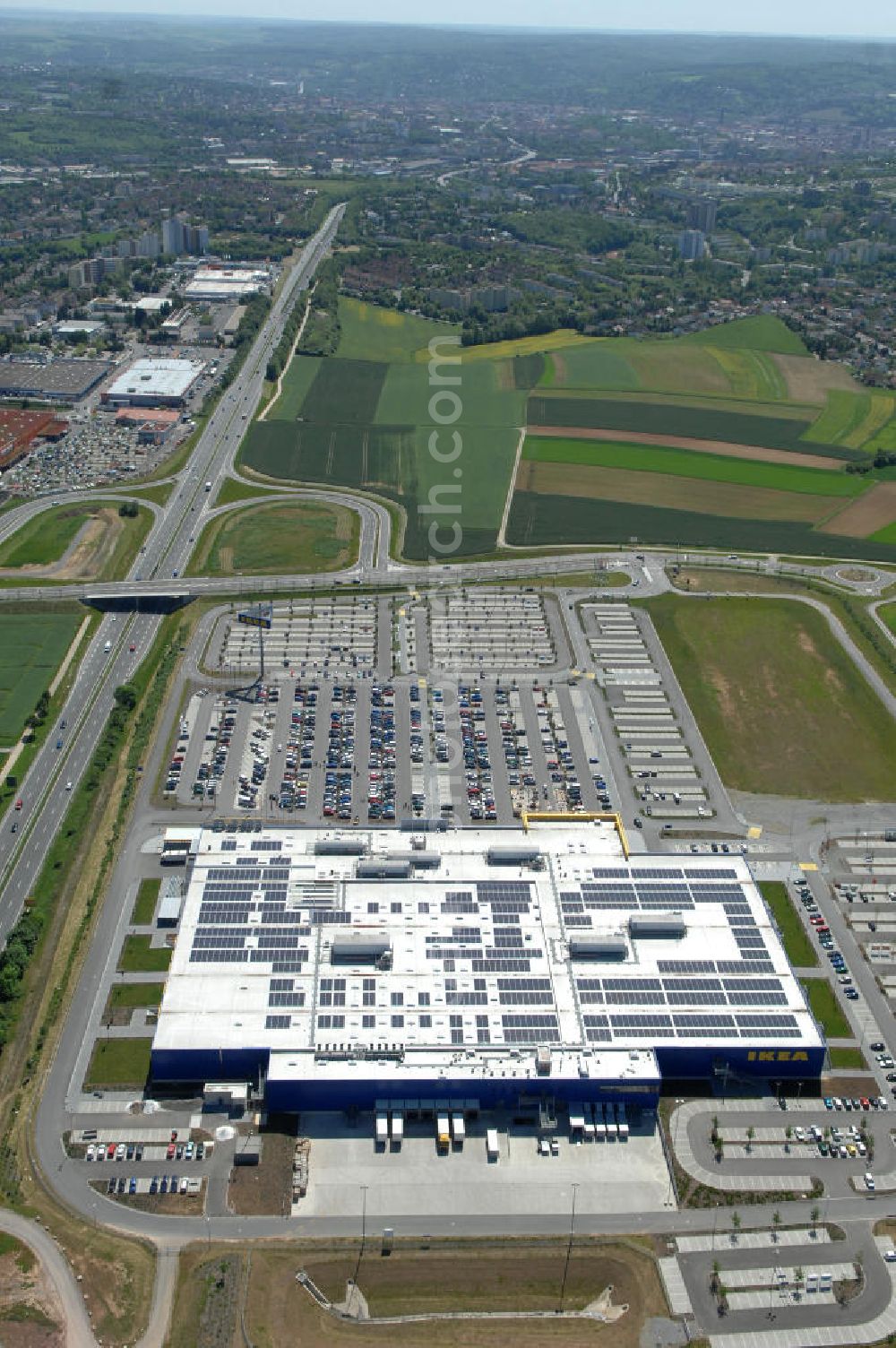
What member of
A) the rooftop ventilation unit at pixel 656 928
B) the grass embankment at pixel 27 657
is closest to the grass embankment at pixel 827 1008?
the rooftop ventilation unit at pixel 656 928

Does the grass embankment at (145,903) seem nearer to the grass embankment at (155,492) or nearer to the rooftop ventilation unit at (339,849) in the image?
the rooftop ventilation unit at (339,849)

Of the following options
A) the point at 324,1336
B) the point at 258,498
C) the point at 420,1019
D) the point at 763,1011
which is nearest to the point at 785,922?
the point at 763,1011

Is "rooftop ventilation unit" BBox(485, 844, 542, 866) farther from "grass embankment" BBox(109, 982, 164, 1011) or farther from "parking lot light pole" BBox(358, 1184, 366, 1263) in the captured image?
"parking lot light pole" BBox(358, 1184, 366, 1263)

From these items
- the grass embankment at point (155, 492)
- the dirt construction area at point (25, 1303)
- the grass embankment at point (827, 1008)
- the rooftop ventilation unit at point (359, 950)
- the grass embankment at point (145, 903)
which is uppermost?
the rooftop ventilation unit at point (359, 950)

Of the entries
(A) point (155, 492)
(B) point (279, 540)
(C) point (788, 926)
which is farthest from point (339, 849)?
(A) point (155, 492)

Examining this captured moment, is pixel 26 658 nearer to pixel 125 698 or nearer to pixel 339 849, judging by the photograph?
pixel 125 698

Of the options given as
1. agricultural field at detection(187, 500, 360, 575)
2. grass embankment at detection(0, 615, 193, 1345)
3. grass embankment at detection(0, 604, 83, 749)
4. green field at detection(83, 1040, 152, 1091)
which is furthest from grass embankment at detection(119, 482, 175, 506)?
green field at detection(83, 1040, 152, 1091)
